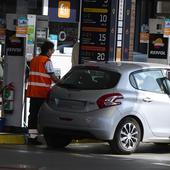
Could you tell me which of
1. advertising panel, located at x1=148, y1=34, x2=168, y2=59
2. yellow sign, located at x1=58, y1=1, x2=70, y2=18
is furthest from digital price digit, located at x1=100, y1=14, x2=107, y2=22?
yellow sign, located at x1=58, y1=1, x2=70, y2=18

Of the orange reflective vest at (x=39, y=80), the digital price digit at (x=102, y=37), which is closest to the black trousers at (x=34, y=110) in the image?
the orange reflective vest at (x=39, y=80)

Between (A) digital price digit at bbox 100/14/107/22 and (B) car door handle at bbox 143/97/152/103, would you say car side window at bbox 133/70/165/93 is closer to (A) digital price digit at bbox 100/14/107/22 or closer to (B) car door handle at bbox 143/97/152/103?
(B) car door handle at bbox 143/97/152/103

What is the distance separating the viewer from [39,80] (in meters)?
13.2

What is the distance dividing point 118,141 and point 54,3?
8.25 metres

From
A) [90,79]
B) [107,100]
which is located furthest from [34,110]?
[107,100]

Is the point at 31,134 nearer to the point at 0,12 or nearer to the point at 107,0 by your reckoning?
the point at 107,0

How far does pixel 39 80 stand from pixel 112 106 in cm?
191

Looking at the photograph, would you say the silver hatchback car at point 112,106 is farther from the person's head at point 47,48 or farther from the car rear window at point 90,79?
the person's head at point 47,48

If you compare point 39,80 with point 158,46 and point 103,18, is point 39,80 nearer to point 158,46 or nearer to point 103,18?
point 103,18

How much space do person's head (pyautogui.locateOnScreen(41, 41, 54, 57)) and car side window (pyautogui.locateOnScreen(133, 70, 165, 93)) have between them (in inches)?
70.5

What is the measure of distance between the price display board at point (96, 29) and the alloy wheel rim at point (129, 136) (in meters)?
3.37

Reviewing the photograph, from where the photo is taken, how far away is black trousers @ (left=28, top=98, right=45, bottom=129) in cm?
1335

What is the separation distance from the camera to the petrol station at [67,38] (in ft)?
45.1

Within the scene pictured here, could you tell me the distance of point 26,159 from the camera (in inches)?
445
